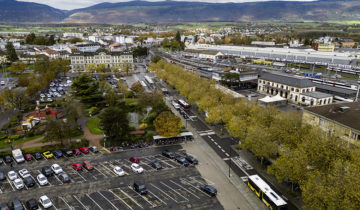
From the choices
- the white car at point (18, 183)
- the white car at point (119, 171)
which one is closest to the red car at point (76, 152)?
the white car at point (119, 171)

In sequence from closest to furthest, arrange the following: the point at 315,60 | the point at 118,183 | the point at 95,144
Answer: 1. the point at 118,183
2. the point at 95,144
3. the point at 315,60

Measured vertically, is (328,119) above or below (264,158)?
above

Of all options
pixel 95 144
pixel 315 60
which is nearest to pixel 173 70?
pixel 95 144

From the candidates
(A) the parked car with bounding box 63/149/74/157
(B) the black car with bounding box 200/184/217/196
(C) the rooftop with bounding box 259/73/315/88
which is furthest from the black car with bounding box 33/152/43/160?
(C) the rooftop with bounding box 259/73/315/88

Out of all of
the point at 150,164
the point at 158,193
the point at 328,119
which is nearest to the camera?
the point at 158,193

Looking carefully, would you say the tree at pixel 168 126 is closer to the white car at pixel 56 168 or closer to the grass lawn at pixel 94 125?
the grass lawn at pixel 94 125

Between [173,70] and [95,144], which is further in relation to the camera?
[173,70]

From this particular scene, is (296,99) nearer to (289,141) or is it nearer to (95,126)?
(289,141)

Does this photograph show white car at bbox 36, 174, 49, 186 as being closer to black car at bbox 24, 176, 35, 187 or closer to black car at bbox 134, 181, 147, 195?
black car at bbox 24, 176, 35, 187
